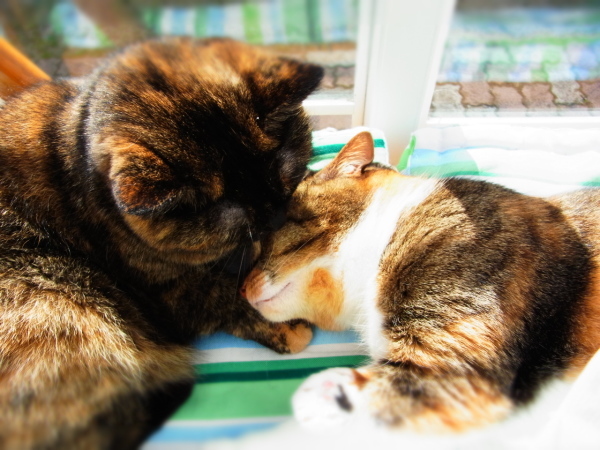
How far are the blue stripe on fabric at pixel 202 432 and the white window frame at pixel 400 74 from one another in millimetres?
728

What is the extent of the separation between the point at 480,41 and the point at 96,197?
0.92m

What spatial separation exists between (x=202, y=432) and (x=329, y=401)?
0.78 feet

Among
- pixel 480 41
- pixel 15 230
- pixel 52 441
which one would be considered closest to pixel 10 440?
pixel 52 441

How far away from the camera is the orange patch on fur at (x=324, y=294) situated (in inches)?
35.6

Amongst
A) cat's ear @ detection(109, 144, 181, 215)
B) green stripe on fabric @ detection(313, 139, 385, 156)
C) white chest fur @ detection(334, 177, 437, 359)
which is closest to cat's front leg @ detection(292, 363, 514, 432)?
white chest fur @ detection(334, 177, 437, 359)

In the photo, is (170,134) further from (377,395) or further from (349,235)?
(377,395)

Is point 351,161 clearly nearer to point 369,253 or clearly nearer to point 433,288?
point 369,253

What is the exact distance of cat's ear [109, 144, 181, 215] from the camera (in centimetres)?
55

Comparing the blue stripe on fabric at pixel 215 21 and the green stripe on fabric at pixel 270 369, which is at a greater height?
the blue stripe on fabric at pixel 215 21

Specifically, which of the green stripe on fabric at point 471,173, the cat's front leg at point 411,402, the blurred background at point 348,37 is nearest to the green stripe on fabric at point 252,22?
the blurred background at point 348,37

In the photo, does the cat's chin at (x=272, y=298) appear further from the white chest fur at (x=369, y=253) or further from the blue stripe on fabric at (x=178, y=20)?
the blue stripe on fabric at (x=178, y=20)

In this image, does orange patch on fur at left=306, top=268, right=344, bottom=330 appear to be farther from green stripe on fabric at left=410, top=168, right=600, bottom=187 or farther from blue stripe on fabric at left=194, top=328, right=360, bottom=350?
green stripe on fabric at left=410, top=168, right=600, bottom=187

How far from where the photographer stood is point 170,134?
25.6 inches

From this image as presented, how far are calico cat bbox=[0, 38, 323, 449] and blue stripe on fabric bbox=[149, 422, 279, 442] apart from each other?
25 millimetres
